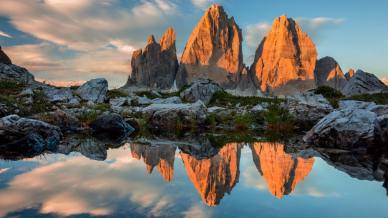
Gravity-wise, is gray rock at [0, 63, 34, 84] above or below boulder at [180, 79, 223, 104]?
above

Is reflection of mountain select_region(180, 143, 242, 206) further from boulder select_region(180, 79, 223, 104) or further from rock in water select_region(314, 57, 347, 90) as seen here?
rock in water select_region(314, 57, 347, 90)

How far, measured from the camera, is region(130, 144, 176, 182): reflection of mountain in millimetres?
6584

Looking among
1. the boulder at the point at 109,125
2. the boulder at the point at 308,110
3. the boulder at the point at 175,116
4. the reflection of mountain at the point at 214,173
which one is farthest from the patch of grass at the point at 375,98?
the reflection of mountain at the point at 214,173

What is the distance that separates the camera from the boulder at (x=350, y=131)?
1093cm

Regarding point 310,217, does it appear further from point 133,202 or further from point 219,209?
point 133,202

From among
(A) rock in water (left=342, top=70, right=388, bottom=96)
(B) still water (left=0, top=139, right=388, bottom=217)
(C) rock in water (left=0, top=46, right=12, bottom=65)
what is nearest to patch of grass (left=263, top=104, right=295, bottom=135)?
(B) still water (left=0, top=139, right=388, bottom=217)

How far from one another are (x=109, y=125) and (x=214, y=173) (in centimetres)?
1084

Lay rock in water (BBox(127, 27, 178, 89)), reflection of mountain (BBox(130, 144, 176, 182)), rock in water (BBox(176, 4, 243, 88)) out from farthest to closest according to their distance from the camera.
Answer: rock in water (BBox(127, 27, 178, 89)) → rock in water (BBox(176, 4, 243, 88)) → reflection of mountain (BBox(130, 144, 176, 182))

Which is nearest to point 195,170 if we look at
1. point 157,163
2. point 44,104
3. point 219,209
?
point 157,163

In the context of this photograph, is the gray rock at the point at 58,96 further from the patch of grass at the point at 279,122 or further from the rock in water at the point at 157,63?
the rock in water at the point at 157,63

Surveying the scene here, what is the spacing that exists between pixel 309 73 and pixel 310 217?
A: 170 metres

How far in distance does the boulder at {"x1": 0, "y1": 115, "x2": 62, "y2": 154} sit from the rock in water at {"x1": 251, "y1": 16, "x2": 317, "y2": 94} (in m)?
156

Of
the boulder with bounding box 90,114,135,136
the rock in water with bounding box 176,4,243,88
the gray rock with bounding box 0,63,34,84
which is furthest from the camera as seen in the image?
the rock in water with bounding box 176,4,243,88

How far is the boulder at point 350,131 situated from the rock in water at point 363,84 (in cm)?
2441
